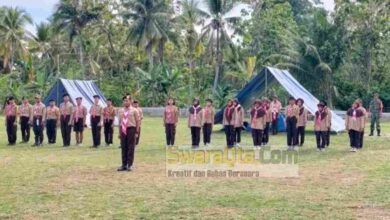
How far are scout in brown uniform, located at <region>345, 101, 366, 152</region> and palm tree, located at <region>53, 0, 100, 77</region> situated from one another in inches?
1172

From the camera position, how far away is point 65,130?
17.8 meters

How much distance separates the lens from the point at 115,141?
1911cm

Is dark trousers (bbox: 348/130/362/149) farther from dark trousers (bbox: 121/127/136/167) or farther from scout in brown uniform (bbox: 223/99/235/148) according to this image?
dark trousers (bbox: 121/127/136/167)

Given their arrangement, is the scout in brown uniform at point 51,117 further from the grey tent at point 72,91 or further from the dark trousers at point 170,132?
the grey tent at point 72,91

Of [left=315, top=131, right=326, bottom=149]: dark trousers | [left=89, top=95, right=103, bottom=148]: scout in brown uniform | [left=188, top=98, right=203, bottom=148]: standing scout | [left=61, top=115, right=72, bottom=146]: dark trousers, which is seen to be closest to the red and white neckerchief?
[left=188, top=98, right=203, bottom=148]: standing scout

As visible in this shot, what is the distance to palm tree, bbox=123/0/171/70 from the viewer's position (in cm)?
4231

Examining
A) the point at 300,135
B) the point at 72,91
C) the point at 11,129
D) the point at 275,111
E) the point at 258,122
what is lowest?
the point at 300,135

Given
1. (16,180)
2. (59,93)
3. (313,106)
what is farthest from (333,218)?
(59,93)

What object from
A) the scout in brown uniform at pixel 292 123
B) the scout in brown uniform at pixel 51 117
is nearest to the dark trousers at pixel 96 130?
the scout in brown uniform at pixel 51 117

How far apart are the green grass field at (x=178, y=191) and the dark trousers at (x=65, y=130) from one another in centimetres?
325

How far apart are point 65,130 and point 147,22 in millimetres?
26073

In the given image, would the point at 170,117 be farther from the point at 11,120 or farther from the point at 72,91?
the point at 72,91

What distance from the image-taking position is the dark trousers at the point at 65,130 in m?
17.6

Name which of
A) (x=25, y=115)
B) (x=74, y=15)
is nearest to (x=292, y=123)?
(x=25, y=115)
